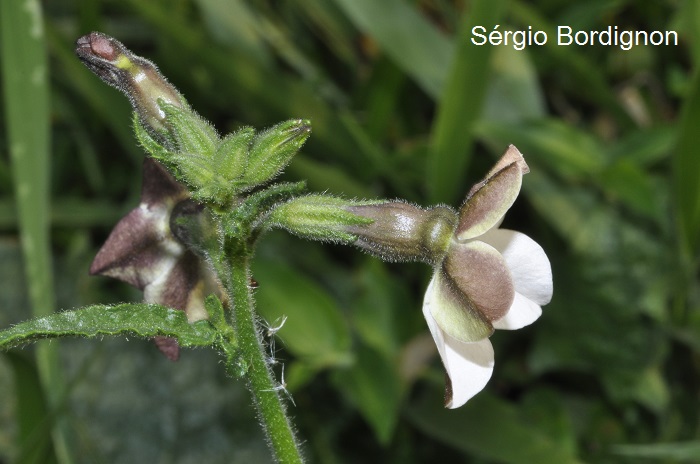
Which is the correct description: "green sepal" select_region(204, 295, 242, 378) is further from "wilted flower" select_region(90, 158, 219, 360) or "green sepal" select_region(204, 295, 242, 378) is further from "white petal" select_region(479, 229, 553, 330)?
"white petal" select_region(479, 229, 553, 330)

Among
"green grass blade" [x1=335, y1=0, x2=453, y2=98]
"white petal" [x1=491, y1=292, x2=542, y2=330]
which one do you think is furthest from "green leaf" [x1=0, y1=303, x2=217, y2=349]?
"green grass blade" [x1=335, y1=0, x2=453, y2=98]

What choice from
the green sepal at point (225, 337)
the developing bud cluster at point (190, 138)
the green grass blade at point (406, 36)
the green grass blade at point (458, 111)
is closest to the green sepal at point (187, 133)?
the developing bud cluster at point (190, 138)

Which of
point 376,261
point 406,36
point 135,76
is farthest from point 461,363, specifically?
point 406,36

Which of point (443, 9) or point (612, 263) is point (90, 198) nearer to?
point (443, 9)

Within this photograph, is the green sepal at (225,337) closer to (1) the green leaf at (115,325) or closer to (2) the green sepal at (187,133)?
(1) the green leaf at (115,325)

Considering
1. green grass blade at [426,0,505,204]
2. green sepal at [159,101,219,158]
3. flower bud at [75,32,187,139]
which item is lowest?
green grass blade at [426,0,505,204]

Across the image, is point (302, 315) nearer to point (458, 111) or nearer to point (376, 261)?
point (376, 261)
